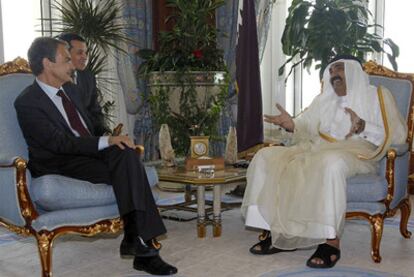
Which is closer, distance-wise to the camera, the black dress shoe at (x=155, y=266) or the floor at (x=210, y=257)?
the black dress shoe at (x=155, y=266)

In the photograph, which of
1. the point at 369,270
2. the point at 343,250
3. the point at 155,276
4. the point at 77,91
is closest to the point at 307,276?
the point at 369,270

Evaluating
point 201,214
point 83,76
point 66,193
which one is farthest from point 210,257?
point 83,76

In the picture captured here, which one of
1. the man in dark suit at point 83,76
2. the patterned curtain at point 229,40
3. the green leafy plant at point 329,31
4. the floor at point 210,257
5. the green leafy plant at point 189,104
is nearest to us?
the floor at point 210,257

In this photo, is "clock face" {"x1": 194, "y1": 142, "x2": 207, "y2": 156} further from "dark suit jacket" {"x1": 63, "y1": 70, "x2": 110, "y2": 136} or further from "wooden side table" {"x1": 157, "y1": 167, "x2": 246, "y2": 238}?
"dark suit jacket" {"x1": 63, "y1": 70, "x2": 110, "y2": 136}

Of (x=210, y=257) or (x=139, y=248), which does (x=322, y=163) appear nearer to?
(x=210, y=257)

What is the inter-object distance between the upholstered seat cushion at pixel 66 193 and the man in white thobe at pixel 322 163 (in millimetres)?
894

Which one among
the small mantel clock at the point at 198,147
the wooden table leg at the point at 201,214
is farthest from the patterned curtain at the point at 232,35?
the wooden table leg at the point at 201,214

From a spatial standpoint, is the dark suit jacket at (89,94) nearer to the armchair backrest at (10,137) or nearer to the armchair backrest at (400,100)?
the armchair backrest at (10,137)

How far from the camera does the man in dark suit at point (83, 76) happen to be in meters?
3.99

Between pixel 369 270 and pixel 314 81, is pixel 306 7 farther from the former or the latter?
pixel 369 270

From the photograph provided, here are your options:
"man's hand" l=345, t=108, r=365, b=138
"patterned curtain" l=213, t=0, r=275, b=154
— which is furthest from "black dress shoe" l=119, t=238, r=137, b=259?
"patterned curtain" l=213, t=0, r=275, b=154

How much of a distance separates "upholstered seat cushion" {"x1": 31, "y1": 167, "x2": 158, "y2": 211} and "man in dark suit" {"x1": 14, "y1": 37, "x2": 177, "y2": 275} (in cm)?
9

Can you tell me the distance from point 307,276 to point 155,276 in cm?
80

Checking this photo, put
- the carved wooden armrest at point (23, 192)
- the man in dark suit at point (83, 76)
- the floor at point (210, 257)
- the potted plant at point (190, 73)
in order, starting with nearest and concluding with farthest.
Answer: the carved wooden armrest at point (23, 192)
the floor at point (210, 257)
the man in dark suit at point (83, 76)
the potted plant at point (190, 73)
